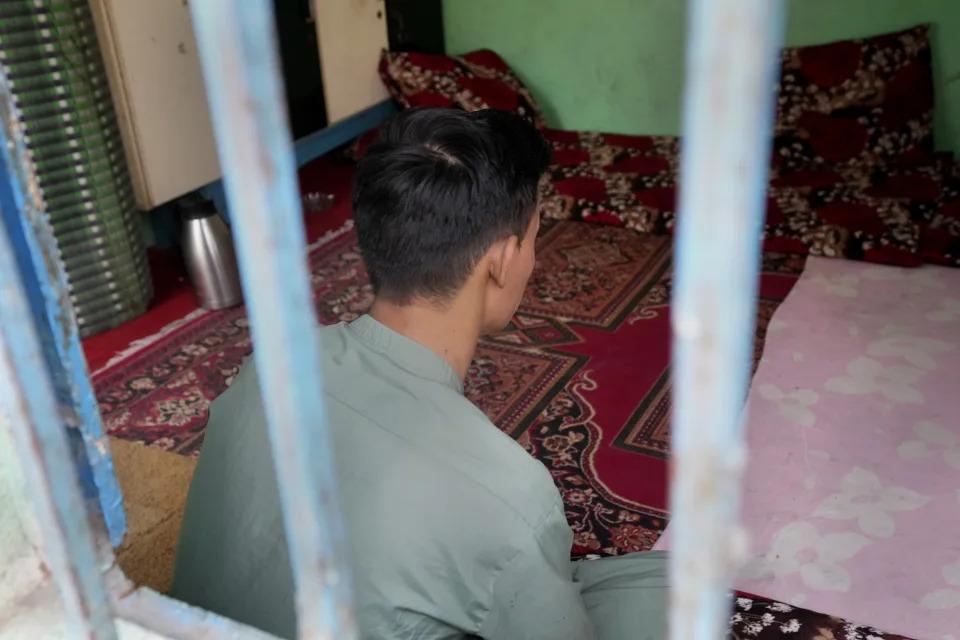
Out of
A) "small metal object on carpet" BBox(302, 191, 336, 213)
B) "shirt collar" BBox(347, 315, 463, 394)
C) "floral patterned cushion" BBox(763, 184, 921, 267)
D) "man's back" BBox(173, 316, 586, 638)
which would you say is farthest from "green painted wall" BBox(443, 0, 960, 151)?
"man's back" BBox(173, 316, 586, 638)

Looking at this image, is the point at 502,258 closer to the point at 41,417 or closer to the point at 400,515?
the point at 400,515

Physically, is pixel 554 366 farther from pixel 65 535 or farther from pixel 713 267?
pixel 713 267

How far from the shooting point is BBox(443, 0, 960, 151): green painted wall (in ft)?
12.3

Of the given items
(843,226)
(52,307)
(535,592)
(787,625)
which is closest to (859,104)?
(843,226)

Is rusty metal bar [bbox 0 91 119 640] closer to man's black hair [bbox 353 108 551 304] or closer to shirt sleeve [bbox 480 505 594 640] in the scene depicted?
shirt sleeve [bbox 480 505 594 640]

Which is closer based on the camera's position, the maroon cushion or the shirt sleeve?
the shirt sleeve

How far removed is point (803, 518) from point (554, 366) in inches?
34.1

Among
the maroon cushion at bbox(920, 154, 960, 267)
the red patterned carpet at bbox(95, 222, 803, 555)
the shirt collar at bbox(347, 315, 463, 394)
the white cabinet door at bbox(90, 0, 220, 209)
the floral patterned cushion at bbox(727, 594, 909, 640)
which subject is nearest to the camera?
the shirt collar at bbox(347, 315, 463, 394)

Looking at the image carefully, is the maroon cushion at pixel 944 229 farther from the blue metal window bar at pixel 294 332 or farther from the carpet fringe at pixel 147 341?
the blue metal window bar at pixel 294 332

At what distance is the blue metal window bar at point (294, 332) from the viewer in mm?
378

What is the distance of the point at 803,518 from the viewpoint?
1.97 metres

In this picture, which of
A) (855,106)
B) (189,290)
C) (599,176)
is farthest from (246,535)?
(855,106)

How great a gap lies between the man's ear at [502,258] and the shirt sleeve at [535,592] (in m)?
0.42

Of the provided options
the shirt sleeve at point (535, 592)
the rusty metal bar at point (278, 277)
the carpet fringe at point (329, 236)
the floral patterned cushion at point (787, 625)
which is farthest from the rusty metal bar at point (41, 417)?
the carpet fringe at point (329, 236)
